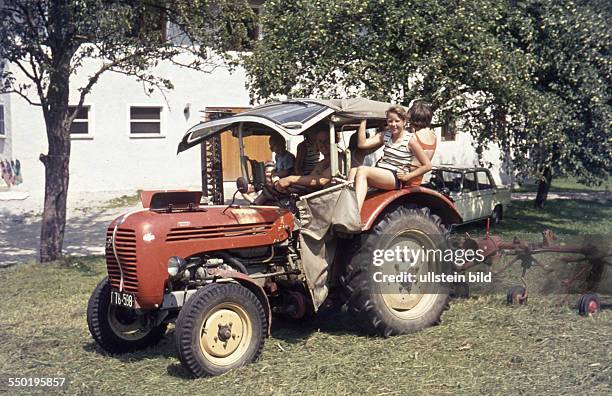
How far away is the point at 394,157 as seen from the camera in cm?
654

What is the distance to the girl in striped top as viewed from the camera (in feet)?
21.0

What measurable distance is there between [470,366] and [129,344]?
9.25ft

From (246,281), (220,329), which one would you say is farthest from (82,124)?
(220,329)

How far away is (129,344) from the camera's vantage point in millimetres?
6148

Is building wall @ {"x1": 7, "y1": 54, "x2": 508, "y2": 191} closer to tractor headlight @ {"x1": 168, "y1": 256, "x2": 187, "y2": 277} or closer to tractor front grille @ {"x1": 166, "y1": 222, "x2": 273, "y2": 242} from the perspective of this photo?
tractor front grille @ {"x1": 166, "y1": 222, "x2": 273, "y2": 242}

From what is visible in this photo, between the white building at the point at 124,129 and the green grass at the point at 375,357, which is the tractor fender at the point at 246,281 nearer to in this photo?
the green grass at the point at 375,357

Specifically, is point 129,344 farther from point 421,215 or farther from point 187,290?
point 421,215

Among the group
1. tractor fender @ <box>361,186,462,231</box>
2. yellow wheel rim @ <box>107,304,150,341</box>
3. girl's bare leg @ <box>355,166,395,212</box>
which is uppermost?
girl's bare leg @ <box>355,166,395,212</box>

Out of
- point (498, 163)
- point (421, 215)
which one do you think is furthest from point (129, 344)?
point (498, 163)

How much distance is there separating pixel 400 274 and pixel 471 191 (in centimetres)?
794

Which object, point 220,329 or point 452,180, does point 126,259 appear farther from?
point 452,180

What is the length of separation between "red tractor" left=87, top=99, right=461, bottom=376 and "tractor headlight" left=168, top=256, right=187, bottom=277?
0.01 meters

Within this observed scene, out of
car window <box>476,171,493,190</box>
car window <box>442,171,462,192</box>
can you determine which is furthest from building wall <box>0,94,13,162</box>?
car window <box>476,171,493,190</box>

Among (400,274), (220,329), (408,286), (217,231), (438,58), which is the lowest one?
(220,329)
